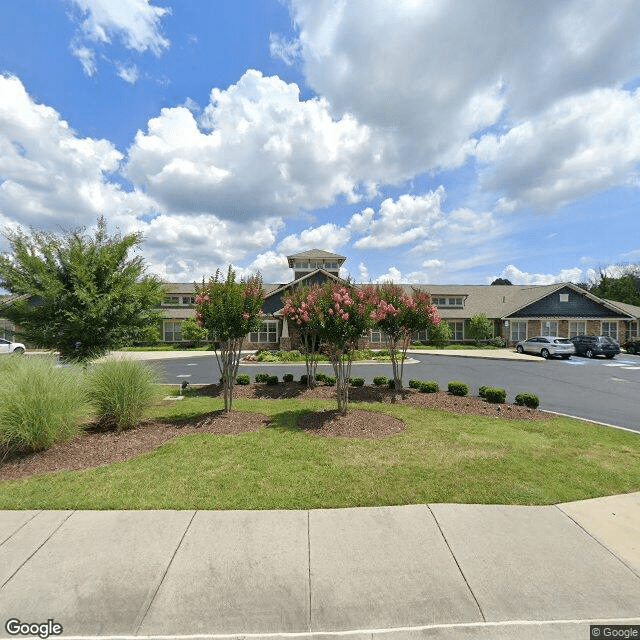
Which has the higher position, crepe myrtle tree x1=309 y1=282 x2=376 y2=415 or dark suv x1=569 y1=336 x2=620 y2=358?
crepe myrtle tree x1=309 y1=282 x2=376 y2=415

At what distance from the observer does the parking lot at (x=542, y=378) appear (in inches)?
428

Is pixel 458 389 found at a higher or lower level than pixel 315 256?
lower

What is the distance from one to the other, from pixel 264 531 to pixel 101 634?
1663mm

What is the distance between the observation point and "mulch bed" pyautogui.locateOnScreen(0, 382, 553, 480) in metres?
6.02

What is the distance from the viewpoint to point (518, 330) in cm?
3572

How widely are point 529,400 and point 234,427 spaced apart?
8.49m

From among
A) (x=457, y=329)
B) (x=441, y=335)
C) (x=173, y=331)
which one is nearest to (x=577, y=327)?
(x=457, y=329)

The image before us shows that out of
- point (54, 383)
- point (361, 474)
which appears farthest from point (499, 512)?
point (54, 383)

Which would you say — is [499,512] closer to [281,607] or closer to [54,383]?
[281,607]

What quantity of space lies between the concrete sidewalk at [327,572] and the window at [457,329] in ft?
114

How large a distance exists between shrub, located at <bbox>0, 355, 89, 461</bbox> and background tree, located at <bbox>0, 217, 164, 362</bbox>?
3.27 m

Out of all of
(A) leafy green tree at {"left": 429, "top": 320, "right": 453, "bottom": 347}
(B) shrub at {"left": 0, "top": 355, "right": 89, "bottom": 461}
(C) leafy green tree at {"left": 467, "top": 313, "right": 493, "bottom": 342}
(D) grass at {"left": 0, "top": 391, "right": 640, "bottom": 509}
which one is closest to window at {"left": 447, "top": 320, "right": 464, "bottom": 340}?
(C) leafy green tree at {"left": 467, "top": 313, "right": 493, "bottom": 342}

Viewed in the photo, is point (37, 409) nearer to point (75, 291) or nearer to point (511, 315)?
point (75, 291)

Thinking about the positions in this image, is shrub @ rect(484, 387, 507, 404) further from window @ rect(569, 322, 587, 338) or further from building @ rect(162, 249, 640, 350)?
window @ rect(569, 322, 587, 338)
